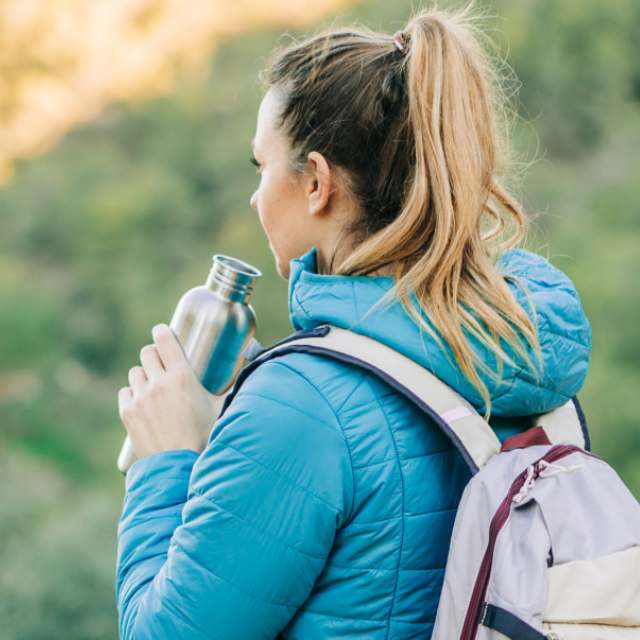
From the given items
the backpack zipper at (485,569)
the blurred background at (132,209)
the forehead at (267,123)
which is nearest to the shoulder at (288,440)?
the backpack zipper at (485,569)

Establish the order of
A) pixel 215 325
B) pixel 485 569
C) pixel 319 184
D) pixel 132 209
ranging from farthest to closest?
pixel 132 209, pixel 215 325, pixel 319 184, pixel 485 569

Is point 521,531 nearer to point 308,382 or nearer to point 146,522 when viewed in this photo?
point 308,382

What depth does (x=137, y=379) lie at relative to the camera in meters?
0.95

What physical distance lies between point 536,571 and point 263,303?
11.4 meters

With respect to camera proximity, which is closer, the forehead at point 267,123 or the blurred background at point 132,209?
the forehead at point 267,123

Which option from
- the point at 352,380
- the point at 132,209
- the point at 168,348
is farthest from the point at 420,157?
the point at 132,209

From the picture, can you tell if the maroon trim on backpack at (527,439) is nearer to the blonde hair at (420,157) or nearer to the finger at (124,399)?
the blonde hair at (420,157)

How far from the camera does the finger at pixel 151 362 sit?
3.09 ft

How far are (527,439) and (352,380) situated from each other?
0.16 meters

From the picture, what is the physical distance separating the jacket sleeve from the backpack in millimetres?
50

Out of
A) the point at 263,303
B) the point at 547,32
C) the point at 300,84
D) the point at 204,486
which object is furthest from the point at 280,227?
the point at 547,32

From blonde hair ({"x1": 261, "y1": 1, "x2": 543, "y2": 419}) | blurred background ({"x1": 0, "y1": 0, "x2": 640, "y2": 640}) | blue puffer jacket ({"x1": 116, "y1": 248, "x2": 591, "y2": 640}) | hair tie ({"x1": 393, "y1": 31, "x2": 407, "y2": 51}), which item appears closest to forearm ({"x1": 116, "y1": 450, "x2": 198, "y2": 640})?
blue puffer jacket ({"x1": 116, "y1": 248, "x2": 591, "y2": 640})

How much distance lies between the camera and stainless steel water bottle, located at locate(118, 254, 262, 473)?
3.32ft

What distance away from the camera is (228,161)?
17.7m
